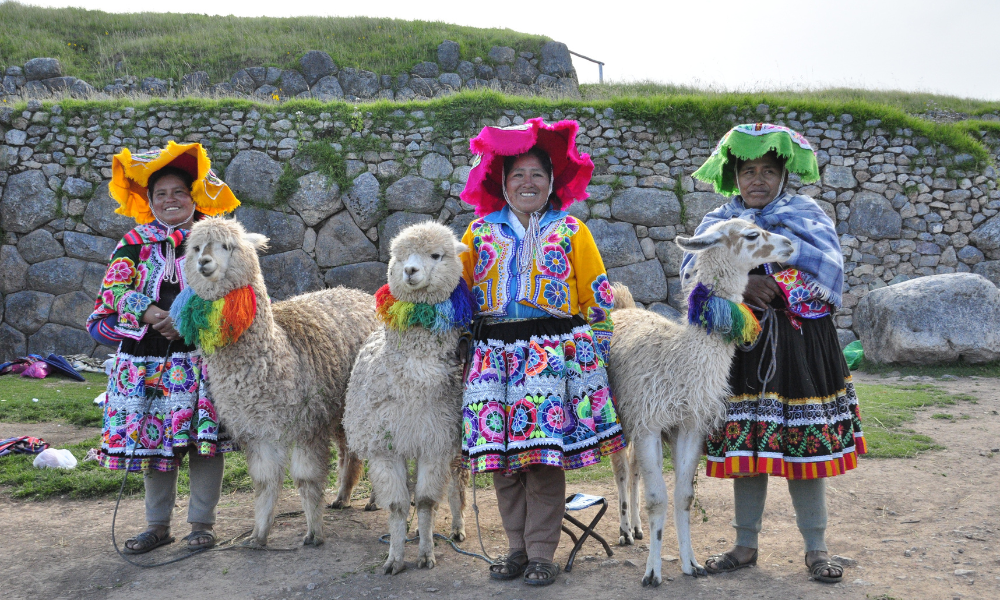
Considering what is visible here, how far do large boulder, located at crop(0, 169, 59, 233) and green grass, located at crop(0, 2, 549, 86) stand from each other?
17.7ft

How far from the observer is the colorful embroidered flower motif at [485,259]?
3.01m

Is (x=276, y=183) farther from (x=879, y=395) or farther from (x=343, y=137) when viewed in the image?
(x=879, y=395)

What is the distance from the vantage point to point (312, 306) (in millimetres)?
3846

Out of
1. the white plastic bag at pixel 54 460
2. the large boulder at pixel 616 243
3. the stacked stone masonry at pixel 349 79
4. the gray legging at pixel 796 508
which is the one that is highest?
the stacked stone masonry at pixel 349 79

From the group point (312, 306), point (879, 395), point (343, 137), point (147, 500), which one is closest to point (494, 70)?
point (343, 137)

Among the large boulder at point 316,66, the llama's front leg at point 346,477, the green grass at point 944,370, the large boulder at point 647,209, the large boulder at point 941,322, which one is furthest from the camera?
the large boulder at point 316,66

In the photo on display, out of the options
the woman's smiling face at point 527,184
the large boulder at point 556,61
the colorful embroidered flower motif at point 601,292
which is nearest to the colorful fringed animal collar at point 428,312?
the woman's smiling face at point 527,184

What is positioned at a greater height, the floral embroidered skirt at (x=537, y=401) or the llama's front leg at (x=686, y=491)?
the floral embroidered skirt at (x=537, y=401)

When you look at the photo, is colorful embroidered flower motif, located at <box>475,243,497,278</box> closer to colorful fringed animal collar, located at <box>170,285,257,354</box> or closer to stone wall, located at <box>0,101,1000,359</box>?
colorful fringed animal collar, located at <box>170,285,257,354</box>

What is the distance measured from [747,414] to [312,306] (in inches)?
92.6

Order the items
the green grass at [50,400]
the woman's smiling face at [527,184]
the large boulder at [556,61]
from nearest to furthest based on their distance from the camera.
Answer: the woman's smiling face at [527,184]
the green grass at [50,400]
the large boulder at [556,61]

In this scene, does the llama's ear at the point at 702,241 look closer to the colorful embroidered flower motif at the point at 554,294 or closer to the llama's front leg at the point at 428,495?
the colorful embroidered flower motif at the point at 554,294

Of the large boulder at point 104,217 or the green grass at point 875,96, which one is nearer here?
the large boulder at point 104,217

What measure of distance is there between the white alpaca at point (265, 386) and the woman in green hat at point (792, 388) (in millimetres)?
1861
